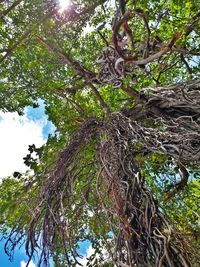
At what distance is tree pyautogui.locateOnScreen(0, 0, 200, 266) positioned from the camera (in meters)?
1.42

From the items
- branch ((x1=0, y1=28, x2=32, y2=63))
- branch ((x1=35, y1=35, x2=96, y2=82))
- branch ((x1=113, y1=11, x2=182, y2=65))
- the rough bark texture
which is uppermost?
branch ((x1=0, y1=28, x2=32, y2=63))

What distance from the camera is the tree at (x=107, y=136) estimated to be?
1417 mm

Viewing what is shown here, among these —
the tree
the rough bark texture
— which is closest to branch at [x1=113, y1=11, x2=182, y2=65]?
the tree

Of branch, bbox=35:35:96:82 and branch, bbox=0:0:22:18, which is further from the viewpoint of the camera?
branch, bbox=0:0:22:18

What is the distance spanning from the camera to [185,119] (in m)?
2.21

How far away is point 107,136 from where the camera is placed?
2.18 m

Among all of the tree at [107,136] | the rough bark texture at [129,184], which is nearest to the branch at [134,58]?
the tree at [107,136]

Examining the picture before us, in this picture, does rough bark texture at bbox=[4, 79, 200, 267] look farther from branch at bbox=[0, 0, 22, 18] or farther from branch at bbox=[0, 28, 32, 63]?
branch at bbox=[0, 0, 22, 18]

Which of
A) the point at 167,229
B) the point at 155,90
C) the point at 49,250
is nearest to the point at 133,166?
the point at 167,229

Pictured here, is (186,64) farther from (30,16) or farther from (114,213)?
(114,213)

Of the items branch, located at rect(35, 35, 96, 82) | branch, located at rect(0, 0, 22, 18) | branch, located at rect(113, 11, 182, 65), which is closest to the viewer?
branch, located at rect(113, 11, 182, 65)

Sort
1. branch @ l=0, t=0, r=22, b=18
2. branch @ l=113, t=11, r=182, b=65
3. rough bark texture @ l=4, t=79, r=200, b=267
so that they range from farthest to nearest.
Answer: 1. branch @ l=0, t=0, r=22, b=18
2. branch @ l=113, t=11, r=182, b=65
3. rough bark texture @ l=4, t=79, r=200, b=267

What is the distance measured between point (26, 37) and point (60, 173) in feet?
9.17

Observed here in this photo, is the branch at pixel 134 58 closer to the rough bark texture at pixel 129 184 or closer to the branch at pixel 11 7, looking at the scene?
the rough bark texture at pixel 129 184
